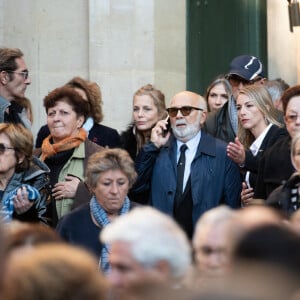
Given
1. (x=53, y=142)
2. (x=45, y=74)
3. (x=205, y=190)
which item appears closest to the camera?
(x=205, y=190)

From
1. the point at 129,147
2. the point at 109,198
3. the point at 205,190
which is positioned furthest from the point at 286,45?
the point at 109,198

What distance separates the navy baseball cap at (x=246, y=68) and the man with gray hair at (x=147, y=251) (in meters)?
5.62

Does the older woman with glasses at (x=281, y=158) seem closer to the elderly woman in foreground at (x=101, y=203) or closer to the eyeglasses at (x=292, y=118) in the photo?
the eyeglasses at (x=292, y=118)

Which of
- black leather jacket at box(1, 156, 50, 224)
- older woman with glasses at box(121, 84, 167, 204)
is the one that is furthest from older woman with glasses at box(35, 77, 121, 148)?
black leather jacket at box(1, 156, 50, 224)

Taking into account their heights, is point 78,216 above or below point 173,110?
below

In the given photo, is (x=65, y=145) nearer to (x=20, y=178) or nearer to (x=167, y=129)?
(x=20, y=178)

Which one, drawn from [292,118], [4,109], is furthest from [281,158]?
[4,109]

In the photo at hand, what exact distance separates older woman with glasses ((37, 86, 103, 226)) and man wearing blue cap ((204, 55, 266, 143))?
1.12 m

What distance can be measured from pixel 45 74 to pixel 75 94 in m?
2.82

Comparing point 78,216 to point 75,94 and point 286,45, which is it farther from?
point 286,45

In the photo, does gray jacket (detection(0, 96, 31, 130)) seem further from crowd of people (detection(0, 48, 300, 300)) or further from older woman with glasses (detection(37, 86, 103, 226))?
older woman with glasses (detection(37, 86, 103, 226))

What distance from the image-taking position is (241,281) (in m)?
3.97

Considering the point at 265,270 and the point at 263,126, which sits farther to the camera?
the point at 263,126

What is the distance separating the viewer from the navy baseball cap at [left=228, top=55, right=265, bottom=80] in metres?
11.2
